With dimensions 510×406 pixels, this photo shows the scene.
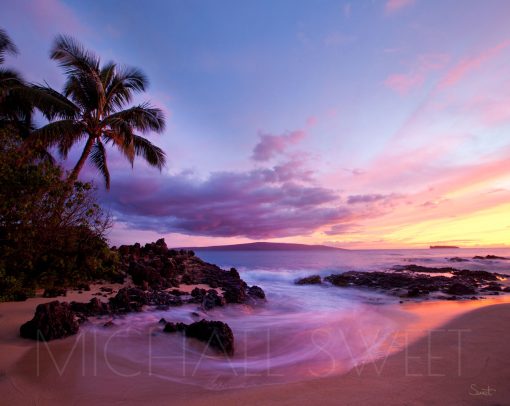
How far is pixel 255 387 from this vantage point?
3.71 metres

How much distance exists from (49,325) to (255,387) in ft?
12.1

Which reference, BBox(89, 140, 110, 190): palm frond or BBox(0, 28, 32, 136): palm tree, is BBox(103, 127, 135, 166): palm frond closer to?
BBox(89, 140, 110, 190): palm frond

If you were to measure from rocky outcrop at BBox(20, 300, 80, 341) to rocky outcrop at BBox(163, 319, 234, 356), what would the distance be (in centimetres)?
177

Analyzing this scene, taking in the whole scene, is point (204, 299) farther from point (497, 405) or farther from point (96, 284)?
point (497, 405)

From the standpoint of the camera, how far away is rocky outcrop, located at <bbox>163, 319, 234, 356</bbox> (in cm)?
540

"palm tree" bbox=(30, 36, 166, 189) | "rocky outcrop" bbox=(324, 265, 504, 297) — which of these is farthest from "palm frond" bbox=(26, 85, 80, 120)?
"rocky outcrop" bbox=(324, 265, 504, 297)

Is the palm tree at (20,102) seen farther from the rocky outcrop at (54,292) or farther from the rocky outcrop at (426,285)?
the rocky outcrop at (426,285)

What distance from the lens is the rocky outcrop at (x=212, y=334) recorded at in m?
5.40

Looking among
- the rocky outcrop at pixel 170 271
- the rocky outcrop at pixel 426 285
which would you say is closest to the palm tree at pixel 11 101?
the rocky outcrop at pixel 170 271

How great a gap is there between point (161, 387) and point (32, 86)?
1619cm

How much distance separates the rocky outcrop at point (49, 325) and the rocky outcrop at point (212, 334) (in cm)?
177

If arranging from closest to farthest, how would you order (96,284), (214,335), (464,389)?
1. (464,389)
2. (214,335)
3. (96,284)

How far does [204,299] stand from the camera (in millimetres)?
9477

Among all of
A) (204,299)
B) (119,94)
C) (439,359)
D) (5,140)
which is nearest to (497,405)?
(439,359)
